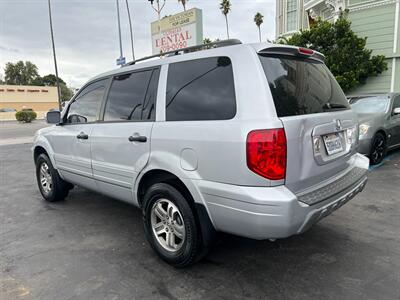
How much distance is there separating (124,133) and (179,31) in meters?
7.56

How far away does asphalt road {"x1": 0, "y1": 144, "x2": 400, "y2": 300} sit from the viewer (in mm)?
2650

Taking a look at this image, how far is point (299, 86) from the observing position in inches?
106

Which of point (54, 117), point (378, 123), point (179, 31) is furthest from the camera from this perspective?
point (179, 31)

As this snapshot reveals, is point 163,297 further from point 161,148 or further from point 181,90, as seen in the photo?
point 181,90

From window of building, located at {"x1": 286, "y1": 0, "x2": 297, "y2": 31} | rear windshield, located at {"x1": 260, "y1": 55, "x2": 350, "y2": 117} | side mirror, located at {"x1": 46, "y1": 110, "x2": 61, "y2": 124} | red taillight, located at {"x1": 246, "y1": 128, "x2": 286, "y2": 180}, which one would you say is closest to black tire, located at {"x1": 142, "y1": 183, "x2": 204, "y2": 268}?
red taillight, located at {"x1": 246, "y1": 128, "x2": 286, "y2": 180}

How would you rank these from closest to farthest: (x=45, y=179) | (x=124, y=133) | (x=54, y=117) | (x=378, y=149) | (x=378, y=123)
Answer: (x=124, y=133)
(x=54, y=117)
(x=45, y=179)
(x=378, y=123)
(x=378, y=149)

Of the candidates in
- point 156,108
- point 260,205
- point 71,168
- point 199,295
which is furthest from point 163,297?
point 71,168

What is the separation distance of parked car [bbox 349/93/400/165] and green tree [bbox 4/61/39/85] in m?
93.8

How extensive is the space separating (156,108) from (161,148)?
1.43 feet

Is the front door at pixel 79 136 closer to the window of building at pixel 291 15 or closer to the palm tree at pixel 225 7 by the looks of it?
the window of building at pixel 291 15

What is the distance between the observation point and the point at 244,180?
235 centimetres

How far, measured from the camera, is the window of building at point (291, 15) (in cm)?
2006

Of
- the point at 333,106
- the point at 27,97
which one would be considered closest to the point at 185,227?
the point at 333,106

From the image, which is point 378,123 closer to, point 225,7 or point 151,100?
point 151,100
